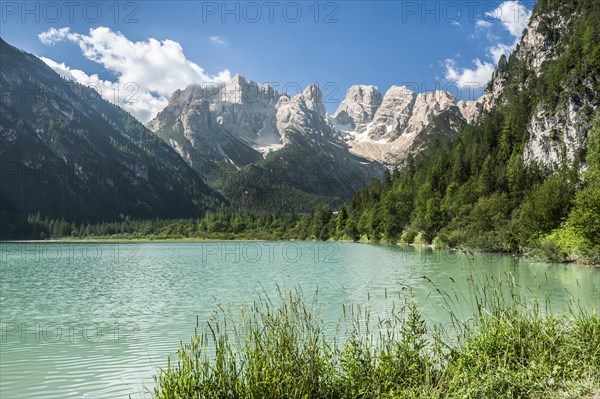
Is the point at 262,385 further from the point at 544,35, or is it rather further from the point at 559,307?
the point at 544,35

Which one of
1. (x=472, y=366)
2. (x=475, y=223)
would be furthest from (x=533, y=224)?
(x=472, y=366)

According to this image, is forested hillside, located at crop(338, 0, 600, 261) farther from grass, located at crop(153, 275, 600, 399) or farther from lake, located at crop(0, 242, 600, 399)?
grass, located at crop(153, 275, 600, 399)

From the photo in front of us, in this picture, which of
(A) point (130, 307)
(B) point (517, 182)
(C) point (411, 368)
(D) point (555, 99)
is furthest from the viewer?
(D) point (555, 99)

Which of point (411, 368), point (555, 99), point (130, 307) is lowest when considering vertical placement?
point (130, 307)

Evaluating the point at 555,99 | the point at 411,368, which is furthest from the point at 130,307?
the point at 555,99

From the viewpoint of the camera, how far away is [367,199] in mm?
177250

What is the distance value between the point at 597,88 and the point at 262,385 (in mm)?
107483

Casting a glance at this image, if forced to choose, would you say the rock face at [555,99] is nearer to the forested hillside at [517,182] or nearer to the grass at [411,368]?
the forested hillside at [517,182]

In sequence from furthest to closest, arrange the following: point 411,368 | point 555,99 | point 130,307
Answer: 1. point 555,99
2. point 130,307
3. point 411,368

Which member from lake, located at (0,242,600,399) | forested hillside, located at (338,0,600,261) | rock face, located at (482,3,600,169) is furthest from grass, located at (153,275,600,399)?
rock face, located at (482,3,600,169)

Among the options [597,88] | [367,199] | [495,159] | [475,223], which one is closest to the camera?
[475,223]

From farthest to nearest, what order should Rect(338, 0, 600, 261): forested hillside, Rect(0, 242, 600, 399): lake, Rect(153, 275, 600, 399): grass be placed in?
Rect(338, 0, 600, 261): forested hillside → Rect(0, 242, 600, 399): lake → Rect(153, 275, 600, 399): grass

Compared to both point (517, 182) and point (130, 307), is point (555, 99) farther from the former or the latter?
point (130, 307)

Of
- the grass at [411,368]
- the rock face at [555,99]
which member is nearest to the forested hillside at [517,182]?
the rock face at [555,99]
